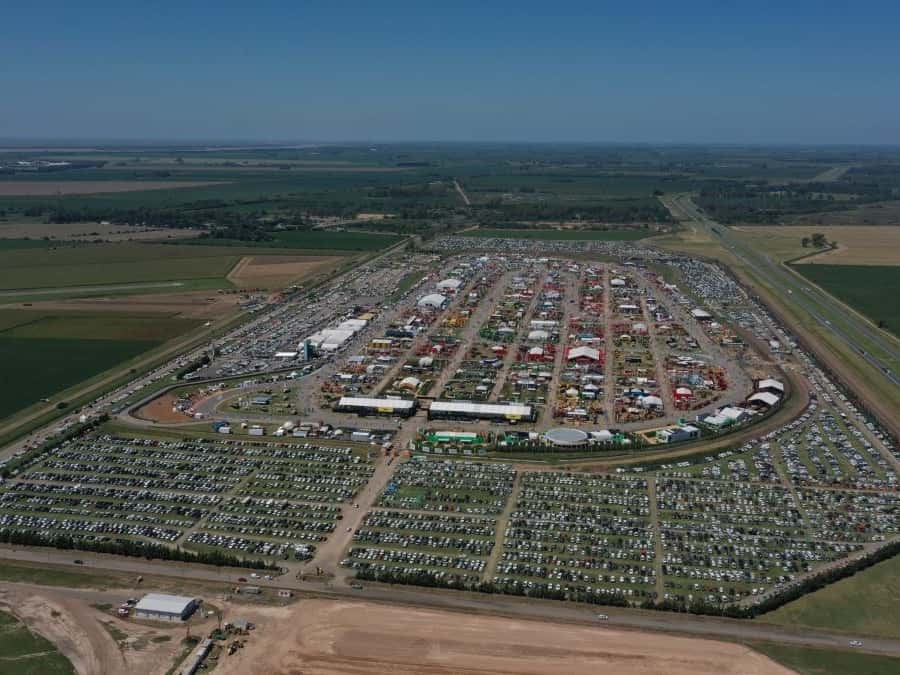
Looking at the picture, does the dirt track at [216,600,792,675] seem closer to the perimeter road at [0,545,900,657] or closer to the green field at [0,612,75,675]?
the perimeter road at [0,545,900,657]

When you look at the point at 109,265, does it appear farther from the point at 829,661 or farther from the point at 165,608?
the point at 829,661

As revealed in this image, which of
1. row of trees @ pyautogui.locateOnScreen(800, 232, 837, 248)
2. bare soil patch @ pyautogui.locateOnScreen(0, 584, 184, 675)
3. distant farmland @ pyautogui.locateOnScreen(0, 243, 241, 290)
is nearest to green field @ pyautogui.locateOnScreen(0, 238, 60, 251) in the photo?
distant farmland @ pyautogui.locateOnScreen(0, 243, 241, 290)

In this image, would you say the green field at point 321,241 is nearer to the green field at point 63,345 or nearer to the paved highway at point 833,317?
the green field at point 63,345

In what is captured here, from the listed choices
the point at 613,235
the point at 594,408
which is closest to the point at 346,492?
the point at 594,408

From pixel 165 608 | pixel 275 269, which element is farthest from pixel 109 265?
pixel 165 608

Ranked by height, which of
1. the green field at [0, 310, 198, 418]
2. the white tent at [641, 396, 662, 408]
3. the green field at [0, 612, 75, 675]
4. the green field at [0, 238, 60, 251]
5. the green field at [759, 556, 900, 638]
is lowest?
the green field at [0, 612, 75, 675]

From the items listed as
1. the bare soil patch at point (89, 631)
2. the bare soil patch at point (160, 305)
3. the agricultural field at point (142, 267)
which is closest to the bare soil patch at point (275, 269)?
the agricultural field at point (142, 267)

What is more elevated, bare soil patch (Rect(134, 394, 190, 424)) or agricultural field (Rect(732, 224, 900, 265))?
agricultural field (Rect(732, 224, 900, 265))
